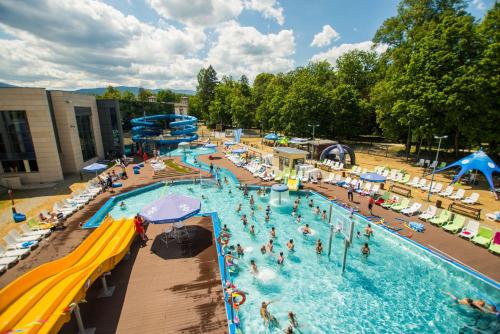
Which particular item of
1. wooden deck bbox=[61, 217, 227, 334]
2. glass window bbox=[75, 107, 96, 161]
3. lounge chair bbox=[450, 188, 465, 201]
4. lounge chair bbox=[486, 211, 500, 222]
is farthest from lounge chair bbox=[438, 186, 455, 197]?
glass window bbox=[75, 107, 96, 161]

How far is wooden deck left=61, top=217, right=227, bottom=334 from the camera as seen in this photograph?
8094 millimetres

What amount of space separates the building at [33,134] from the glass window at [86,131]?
244cm

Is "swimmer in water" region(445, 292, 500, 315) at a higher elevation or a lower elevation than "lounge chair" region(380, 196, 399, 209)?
lower

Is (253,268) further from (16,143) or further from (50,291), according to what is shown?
(16,143)

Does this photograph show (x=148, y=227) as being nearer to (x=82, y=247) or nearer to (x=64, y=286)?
(x=82, y=247)

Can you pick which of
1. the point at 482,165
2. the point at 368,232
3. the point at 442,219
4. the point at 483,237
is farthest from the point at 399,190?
the point at 368,232

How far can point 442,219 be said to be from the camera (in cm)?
1531

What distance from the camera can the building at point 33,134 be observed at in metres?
22.3

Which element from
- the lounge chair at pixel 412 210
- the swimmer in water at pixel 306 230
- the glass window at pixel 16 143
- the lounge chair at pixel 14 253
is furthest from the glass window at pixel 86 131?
the lounge chair at pixel 412 210

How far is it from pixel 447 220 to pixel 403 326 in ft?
31.5

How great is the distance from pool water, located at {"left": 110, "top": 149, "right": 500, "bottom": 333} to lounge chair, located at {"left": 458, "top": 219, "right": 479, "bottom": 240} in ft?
9.94

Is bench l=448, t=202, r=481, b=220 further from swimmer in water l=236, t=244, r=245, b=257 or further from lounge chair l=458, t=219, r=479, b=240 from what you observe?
swimmer in water l=236, t=244, r=245, b=257

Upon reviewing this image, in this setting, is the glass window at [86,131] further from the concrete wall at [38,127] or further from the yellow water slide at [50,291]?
the yellow water slide at [50,291]

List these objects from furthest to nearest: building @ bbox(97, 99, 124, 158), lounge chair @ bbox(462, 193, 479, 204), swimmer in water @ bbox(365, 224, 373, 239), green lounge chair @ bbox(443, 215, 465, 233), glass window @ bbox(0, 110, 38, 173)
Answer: building @ bbox(97, 99, 124, 158) < glass window @ bbox(0, 110, 38, 173) < lounge chair @ bbox(462, 193, 479, 204) < swimmer in water @ bbox(365, 224, 373, 239) < green lounge chair @ bbox(443, 215, 465, 233)
